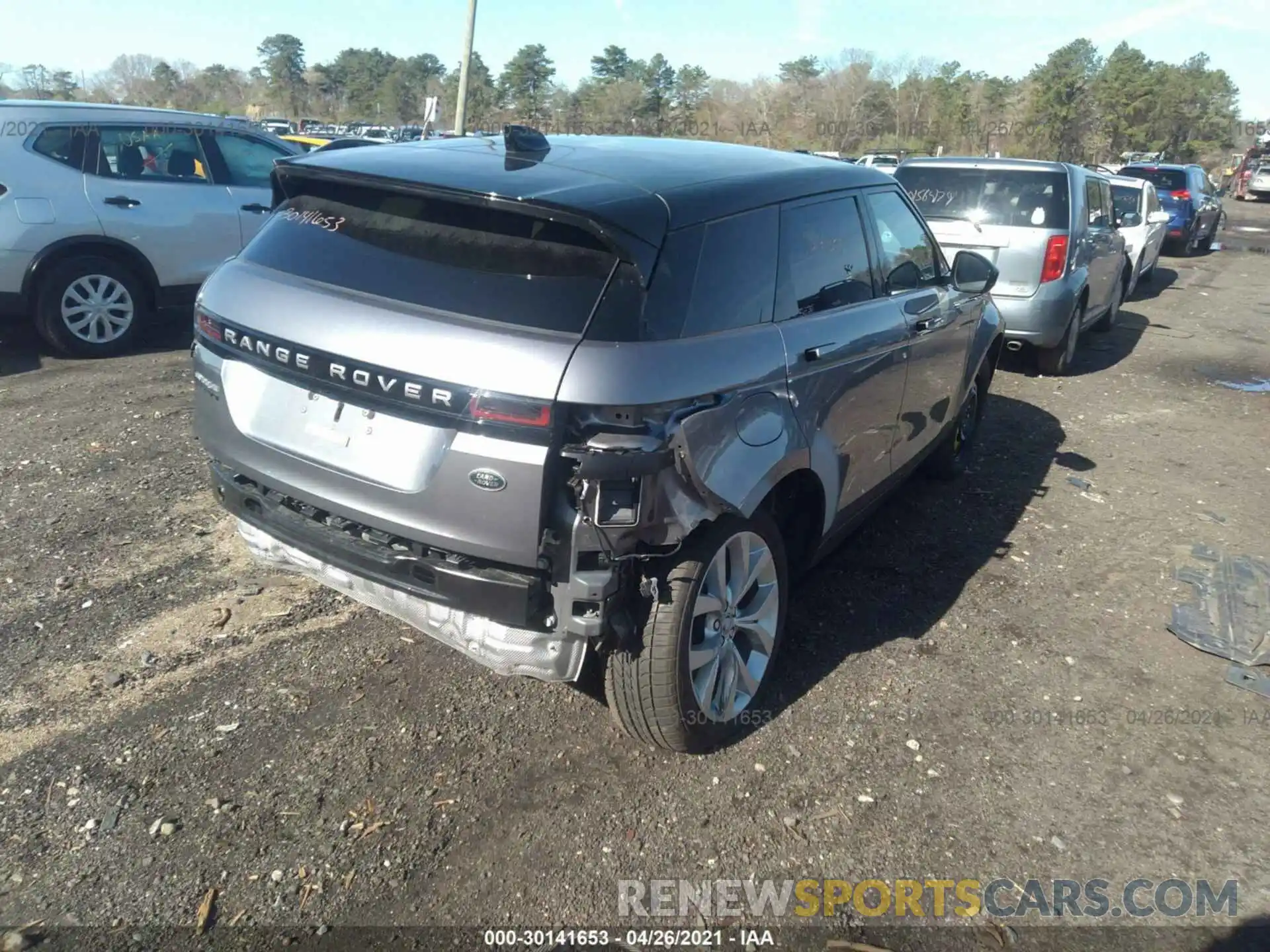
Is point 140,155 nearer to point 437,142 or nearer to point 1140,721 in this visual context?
point 437,142

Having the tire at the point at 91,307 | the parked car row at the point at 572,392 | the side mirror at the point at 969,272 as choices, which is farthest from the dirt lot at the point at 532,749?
the tire at the point at 91,307

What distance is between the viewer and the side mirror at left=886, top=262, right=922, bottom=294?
13.4ft

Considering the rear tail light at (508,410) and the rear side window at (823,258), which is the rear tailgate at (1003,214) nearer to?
the rear side window at (823,258)

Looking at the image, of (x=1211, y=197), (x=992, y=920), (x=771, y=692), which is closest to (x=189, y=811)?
(x=771, y=692)

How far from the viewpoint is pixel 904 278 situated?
13.9 feet

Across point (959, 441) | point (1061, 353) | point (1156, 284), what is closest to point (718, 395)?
point (959, 441)

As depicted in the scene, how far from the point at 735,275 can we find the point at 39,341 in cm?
715

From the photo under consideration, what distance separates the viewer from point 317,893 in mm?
2557

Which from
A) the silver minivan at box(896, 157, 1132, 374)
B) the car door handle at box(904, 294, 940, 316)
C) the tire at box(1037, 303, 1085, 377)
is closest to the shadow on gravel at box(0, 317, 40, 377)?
the car door handle at box(904, 294, 940, 316)

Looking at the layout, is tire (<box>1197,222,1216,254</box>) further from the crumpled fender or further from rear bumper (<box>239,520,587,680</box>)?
rear bumper (<box>239,520,587,680</box>)

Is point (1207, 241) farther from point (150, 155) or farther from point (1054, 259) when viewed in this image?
point (150, 155)

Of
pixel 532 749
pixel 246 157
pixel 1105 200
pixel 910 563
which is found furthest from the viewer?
pixel 1105 200

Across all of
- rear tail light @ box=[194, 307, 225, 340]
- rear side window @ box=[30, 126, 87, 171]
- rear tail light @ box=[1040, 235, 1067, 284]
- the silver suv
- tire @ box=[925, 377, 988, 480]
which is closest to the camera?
rear tail light @ box=[194, 307, 225, 340]

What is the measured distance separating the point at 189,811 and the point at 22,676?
3.47ft
